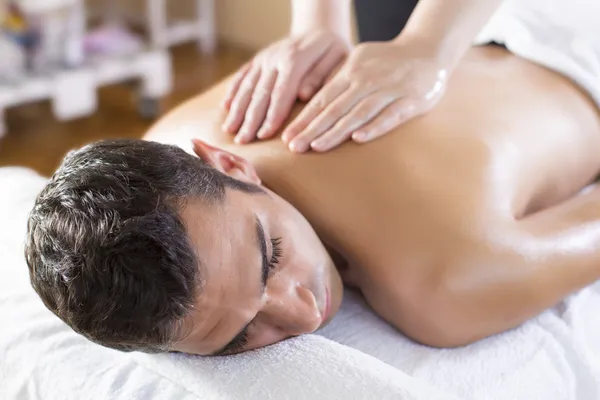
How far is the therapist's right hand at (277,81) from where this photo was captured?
1.02 m

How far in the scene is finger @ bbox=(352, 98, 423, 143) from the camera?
95 cm

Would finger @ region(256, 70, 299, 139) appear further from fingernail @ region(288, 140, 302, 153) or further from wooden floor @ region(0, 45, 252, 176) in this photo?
wooden floor @ region(0, 45, 252, 176)

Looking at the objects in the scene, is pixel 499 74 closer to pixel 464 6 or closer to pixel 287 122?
pixel 464 6

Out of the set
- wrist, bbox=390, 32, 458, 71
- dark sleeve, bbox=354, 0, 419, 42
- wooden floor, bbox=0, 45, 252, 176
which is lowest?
wooden floor, bbox=0, 45, 252, 176

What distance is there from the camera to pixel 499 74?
3.63ft

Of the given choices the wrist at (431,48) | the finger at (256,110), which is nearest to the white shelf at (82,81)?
the finger at (256,110)

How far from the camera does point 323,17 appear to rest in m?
1.16

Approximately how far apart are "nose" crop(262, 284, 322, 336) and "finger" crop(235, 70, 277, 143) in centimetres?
28

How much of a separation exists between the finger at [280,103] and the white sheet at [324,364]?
10.0 inches

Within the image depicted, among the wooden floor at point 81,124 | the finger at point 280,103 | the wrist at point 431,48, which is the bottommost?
the wooden floor at point 81,124

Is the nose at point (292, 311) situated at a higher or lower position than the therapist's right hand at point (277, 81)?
lower

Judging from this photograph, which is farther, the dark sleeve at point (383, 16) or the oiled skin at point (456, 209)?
the dark sleeve at point (383, 16)

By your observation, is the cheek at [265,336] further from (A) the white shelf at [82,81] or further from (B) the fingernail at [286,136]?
(A) the white shelf at [82,81]

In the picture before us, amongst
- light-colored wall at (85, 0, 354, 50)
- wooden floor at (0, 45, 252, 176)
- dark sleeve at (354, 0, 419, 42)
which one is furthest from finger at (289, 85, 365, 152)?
light-colored wall at (85, 0, 354, 50)
